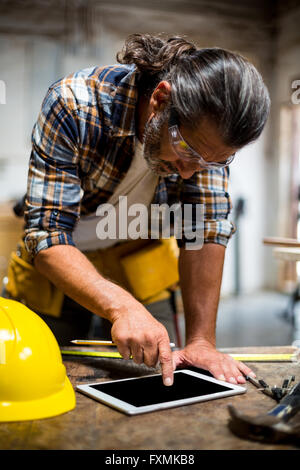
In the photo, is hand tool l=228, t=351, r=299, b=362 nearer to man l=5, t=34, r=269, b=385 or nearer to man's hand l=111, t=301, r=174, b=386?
man l=5, t=34, r=269, b=385

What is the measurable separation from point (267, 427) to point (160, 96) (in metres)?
0.93

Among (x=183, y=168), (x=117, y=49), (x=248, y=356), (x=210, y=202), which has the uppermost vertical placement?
(x=117, y=49)

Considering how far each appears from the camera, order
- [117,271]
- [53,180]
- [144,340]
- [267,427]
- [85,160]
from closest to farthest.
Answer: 1. [267,427]
2. [144,340]
3. [53,180]
4. [85,160]
5. [117,271]

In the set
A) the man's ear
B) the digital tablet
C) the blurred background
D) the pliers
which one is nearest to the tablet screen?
the digital tablet

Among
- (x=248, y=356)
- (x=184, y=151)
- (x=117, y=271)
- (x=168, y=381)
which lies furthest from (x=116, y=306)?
(x=117, y=271)

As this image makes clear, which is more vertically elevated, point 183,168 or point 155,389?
point 183,168

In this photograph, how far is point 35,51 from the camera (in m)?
6.76

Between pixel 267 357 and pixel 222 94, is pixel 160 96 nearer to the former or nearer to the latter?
pixel 222 94

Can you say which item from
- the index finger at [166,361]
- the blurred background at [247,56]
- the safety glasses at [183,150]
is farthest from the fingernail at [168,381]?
the blurred background at [247,56]

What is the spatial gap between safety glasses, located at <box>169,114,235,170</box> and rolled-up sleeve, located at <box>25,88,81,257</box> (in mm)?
329

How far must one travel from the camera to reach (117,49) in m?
7.14

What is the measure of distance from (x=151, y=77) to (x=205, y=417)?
1.03 m
